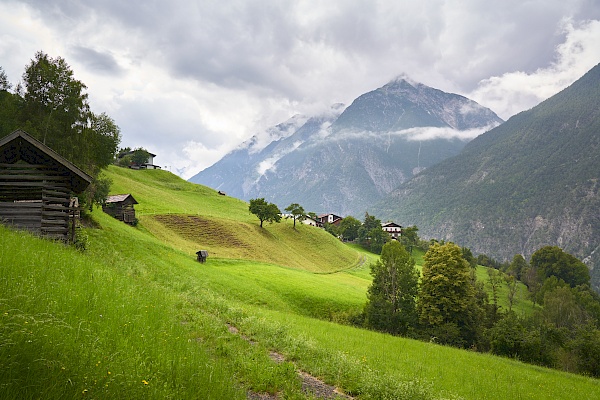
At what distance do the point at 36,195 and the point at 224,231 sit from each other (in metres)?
49.2

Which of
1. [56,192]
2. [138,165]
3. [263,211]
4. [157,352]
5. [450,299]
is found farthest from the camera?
[138,165]

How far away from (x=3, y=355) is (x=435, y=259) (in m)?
42.4

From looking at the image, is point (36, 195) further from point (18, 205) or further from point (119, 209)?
point (119, 209)

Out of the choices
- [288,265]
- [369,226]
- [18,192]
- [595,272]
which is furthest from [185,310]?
[595,272]

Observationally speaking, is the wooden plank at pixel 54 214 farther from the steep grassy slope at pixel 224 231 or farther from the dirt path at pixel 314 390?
the steep grassy slope at pixel 224 231

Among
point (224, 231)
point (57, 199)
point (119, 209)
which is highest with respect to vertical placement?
point (57, 199)

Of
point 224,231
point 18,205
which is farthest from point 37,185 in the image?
point 224,231

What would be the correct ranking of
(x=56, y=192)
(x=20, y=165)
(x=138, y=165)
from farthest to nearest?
(x=138, y=165) < (x=56, y=192) < (x=20, y=165)

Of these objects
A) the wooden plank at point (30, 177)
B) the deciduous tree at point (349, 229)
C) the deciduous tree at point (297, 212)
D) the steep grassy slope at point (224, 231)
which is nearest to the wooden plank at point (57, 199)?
the wooden plank at point (30, 177)

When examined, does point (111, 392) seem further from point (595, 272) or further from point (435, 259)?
point (595, 272)

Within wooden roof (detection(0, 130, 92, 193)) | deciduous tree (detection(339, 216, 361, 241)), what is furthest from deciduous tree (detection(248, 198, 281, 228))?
wooden roof (detection(0, 130, 92, 193))

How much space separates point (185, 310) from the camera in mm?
14844

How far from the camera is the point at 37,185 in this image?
20.5 m

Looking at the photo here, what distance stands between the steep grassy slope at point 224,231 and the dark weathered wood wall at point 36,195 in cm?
2795
